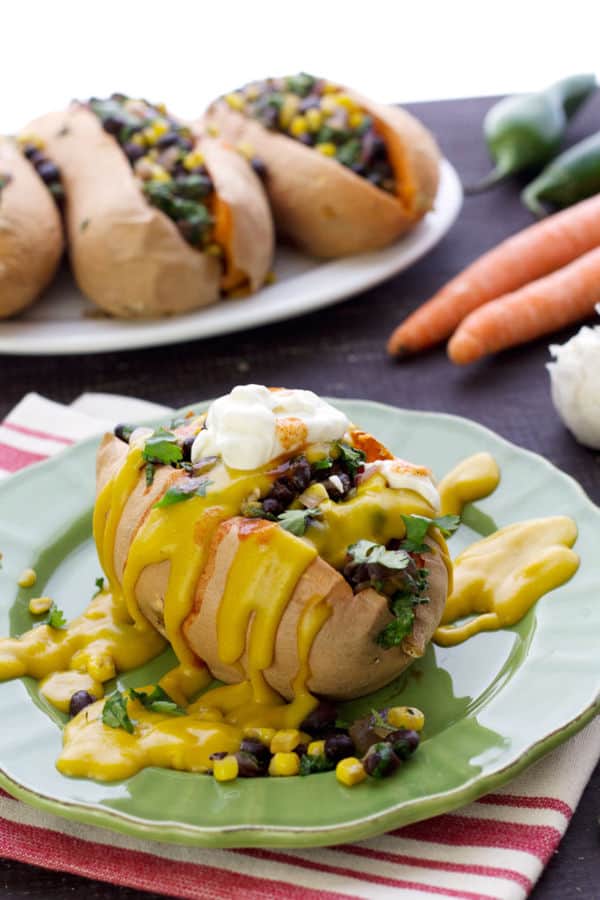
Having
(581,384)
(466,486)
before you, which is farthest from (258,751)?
(581,384)

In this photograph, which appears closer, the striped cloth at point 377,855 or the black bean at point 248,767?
the striped cloth at point 377,855

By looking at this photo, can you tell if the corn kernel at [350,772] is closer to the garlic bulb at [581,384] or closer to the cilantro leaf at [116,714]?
Result: the cilantro leaf at [116,714]

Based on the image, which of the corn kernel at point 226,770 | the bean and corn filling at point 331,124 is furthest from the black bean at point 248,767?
the bean and corn filling at point 331,124

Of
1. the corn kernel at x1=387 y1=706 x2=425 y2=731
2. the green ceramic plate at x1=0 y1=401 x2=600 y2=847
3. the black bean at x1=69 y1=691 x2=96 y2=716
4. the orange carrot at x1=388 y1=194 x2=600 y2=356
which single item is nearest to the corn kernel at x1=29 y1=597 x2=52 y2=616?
the green ceramic plate at x1=0 y1=401 x2=600 y2=847

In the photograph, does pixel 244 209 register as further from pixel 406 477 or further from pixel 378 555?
pixel 378 555

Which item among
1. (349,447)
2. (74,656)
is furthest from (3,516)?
(349,447)

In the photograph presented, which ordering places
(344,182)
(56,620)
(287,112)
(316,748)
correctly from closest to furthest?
(316,748) < (56,620) < (344,182) < (287,112)

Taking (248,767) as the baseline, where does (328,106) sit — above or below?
above

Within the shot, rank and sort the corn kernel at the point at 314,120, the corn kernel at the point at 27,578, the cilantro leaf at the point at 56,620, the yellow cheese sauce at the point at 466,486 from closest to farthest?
the cilantro leaf at the point at 56,620
the corn kernel at the point at 27,578
the yellow cheese sauce at the point at 466,486
the corn kernel at the point at 314,120
